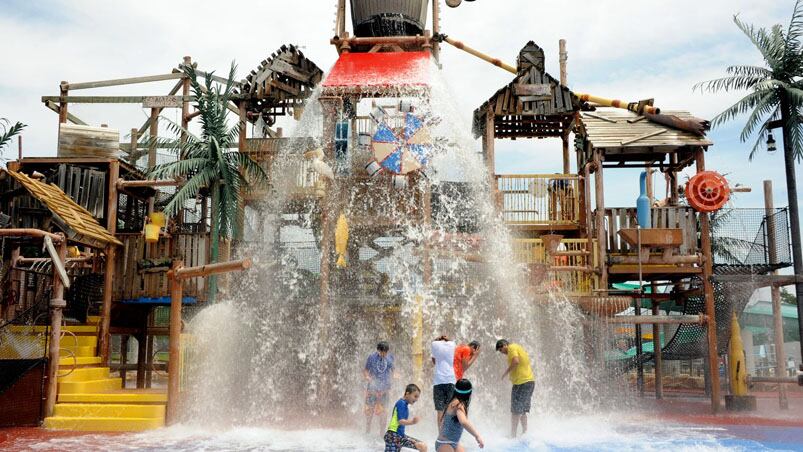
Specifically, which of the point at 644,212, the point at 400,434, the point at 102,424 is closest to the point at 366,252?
the point at 644,212

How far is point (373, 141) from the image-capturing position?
17.2m

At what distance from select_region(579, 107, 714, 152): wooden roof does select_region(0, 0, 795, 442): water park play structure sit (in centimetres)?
6

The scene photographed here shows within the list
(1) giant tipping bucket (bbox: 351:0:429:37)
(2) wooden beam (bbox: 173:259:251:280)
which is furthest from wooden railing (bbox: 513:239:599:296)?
(1) giant tipping bucket (bbox: 351:0:429:37)

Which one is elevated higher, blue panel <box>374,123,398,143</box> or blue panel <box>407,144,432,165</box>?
blue panel <box>374,123,398,143</box>

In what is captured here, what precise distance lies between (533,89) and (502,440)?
1030cm

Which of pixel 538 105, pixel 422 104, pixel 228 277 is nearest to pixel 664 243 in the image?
pixel 538 105

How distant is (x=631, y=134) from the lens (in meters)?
18.6

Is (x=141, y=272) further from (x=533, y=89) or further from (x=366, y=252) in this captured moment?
(x=533, y=89)

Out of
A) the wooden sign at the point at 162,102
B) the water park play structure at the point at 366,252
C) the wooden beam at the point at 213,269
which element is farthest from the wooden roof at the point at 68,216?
the wooden sign at the point at 162,102

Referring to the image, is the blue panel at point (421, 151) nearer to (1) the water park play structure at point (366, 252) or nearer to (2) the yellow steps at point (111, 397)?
(1) the water park play structure at point (366, 252)

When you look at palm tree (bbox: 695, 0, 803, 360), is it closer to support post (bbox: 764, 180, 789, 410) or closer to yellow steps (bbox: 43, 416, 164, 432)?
support post (bbox: 764, 180, 789, 410)

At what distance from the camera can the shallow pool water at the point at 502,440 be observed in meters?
11.3

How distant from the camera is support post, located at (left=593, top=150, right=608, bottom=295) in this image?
1720 cm

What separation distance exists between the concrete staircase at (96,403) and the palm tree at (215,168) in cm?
463
